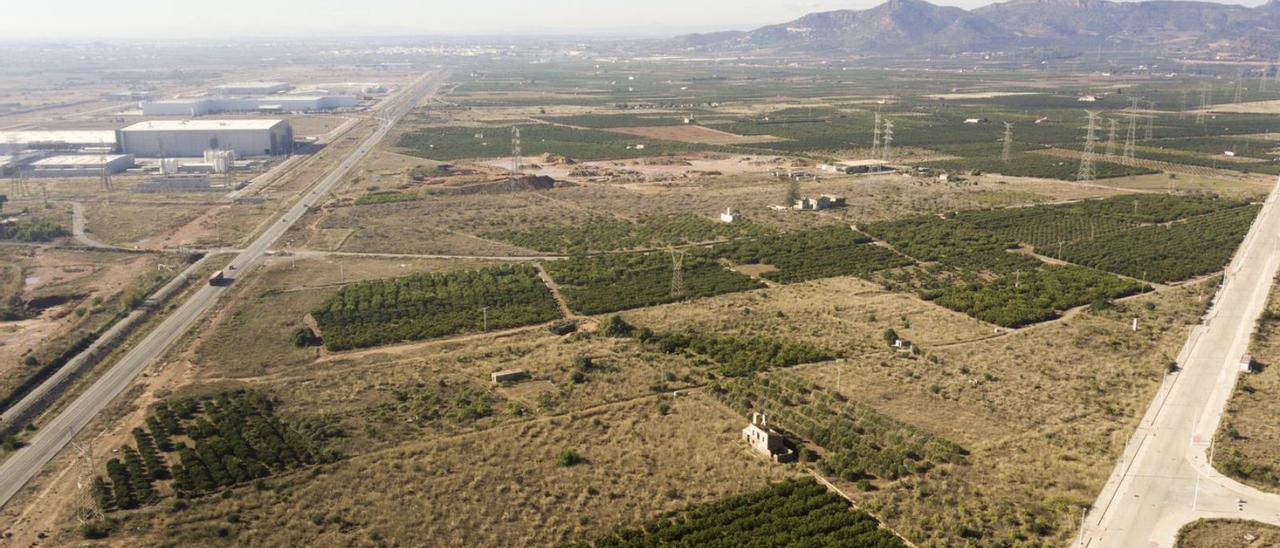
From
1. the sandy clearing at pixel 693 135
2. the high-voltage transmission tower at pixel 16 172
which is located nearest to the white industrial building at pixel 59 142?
the high-voltage transmission tower at pixel 16 172

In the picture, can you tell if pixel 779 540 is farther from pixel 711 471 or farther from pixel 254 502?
pixel 254 502

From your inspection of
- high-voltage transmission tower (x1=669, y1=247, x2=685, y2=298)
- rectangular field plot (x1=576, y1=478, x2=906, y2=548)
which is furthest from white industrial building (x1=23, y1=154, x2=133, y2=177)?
rectangular field plot (x1=576, y1=478, x2=906, y2=548)

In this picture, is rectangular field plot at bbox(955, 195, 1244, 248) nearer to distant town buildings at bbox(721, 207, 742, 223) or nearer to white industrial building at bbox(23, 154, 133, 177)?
distant town buildings at bbox(721, 207, 742, 223)

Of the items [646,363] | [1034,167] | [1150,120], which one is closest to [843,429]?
[646,363]

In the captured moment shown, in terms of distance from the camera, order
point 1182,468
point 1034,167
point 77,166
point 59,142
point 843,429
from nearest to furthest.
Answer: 1. point 1182,468
2. point 843,429
3. point 1034,167
4. point 77,166
5. point 59,142

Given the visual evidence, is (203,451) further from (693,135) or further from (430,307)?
(693,135)

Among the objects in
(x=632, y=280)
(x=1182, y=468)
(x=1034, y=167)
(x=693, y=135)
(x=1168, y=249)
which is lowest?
(x=1182, y=468)
